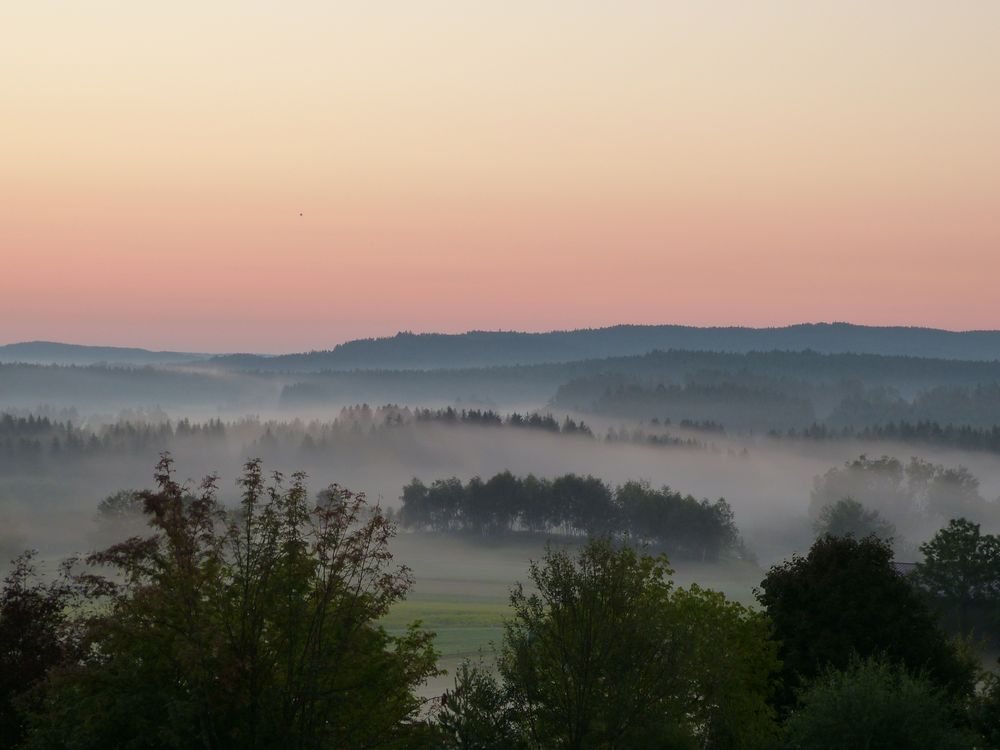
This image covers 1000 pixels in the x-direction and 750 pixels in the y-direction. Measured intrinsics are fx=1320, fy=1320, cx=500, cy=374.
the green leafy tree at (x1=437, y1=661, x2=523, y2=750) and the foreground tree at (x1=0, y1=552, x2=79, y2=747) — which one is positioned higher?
the foreground tree at (x1=0, y1=552, x2=79, y2=747)

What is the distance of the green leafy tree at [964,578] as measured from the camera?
90.1 meters

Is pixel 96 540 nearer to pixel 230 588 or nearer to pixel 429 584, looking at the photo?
pixel 429 584

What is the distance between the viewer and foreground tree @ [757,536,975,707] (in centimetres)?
5469

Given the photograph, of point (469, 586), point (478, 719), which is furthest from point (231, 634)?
point (469, 586)

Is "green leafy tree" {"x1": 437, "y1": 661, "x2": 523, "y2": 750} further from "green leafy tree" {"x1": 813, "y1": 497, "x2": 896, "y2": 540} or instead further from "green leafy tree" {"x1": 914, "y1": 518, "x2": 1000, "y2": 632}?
"green leafy tree" {"x1": 813, "y1": 497, "x2": 896, "y2": 540}

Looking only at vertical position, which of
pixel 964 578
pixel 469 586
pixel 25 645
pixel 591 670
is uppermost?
pixel 591 670

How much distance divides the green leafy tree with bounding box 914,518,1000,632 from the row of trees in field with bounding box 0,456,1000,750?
40641 mm

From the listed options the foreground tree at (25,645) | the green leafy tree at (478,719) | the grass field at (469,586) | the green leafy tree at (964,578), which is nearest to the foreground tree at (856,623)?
the green leafy tree at (478,719)

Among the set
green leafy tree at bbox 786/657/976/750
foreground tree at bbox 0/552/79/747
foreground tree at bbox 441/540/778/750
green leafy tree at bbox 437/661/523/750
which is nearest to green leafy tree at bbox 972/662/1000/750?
green leafy tree at bbox 786/657/976/750

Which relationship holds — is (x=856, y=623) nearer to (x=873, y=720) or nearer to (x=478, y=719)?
(x=873, y=720)

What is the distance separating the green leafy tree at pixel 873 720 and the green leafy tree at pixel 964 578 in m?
49.2

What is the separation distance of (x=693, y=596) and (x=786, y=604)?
5.73m

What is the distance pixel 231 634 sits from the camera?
31891 mm

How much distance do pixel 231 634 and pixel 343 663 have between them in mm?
3830
